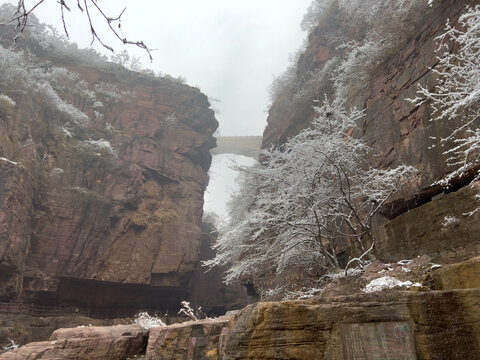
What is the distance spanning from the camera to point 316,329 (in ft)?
9.09

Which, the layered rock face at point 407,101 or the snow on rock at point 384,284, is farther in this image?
the layered rock face at point 407,101

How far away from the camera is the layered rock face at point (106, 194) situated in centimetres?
1392

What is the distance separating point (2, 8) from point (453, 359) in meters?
27.4

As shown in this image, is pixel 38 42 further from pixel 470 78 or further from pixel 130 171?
pixel 470 78

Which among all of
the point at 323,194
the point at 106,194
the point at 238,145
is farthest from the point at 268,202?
the point at 238,145

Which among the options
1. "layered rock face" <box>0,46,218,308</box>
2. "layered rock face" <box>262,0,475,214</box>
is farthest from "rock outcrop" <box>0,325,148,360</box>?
"layered rock face" <box>0,46,218,308</box>

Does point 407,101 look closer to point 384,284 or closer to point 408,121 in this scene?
point 408,121

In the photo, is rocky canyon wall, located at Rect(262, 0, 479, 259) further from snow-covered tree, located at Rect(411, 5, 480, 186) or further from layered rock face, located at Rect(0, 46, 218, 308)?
layered rock face, located at Rect(0, 46, 218, 308)

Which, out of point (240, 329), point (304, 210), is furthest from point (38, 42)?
point (240, 329)

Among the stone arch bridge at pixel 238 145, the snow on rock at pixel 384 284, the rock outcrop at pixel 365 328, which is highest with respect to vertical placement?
the stone arch bridge at pixel 238 145

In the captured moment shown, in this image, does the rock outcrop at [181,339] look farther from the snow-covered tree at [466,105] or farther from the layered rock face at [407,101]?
the layered rock face at [407,101]

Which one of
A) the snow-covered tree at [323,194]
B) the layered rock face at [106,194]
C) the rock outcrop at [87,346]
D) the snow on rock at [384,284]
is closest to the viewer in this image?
the snow on rock at [384,284]

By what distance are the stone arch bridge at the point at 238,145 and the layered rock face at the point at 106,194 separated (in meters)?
8.11

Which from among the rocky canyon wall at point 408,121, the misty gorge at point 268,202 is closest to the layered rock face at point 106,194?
the misty gorge at point 268,202
